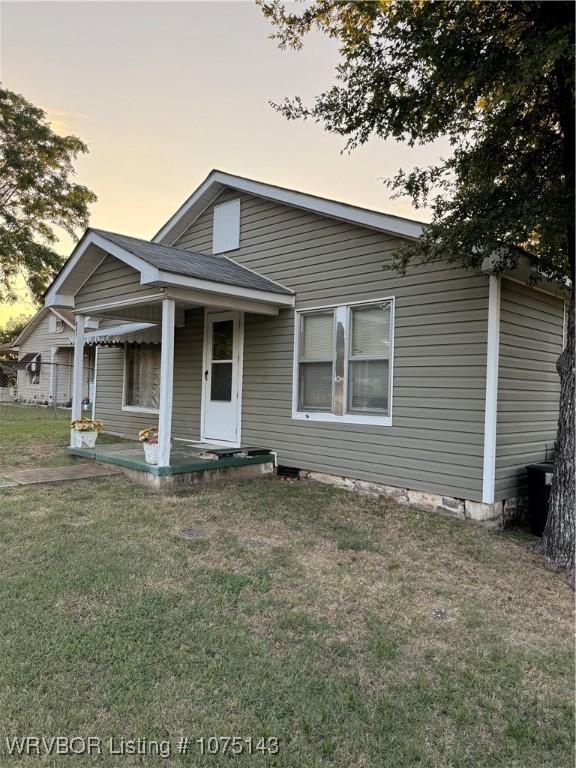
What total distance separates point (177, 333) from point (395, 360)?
15.7 feet

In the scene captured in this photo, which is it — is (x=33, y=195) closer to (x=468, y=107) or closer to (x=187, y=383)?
(x=187, y=383)

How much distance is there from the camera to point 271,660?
8.79 ft

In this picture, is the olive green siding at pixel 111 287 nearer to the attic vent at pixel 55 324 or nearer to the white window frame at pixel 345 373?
the white window frame at pixel 345 373

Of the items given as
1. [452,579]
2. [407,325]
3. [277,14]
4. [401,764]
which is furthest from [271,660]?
[277,14]

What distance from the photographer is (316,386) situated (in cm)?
725

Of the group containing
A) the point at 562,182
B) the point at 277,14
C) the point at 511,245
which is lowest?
the point at 511,245

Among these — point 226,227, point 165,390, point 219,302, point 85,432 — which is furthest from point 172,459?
point 226,227

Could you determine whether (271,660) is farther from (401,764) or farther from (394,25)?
(394,25)

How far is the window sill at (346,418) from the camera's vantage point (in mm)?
6434

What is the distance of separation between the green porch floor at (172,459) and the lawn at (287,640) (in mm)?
1336

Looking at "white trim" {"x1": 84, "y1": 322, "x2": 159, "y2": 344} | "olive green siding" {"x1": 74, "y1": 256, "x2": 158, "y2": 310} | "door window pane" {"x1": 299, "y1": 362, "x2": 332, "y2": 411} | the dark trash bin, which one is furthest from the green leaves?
the dark trash bin

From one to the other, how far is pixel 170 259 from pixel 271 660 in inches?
211

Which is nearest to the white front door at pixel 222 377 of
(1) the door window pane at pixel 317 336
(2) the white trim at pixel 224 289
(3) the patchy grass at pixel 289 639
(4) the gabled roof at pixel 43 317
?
(2) the white trim at pixel 224 289

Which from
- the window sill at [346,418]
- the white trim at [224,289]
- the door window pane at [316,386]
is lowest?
the window sill at [346,418]
